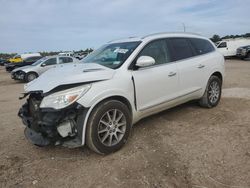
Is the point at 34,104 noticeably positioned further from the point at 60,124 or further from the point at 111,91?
the point at 111,91

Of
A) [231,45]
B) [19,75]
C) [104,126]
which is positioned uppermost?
[231,45]

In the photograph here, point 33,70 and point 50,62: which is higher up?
point 50,62

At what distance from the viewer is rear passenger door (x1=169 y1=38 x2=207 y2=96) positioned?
4770 millimetres

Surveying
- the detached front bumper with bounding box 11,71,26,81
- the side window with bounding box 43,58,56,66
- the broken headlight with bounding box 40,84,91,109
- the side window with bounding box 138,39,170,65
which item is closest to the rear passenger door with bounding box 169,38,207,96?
the side window with bounding box 138,39,170,65

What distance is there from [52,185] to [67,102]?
1045 millimetres

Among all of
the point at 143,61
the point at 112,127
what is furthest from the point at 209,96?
the point at 112,127

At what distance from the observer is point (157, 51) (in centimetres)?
451

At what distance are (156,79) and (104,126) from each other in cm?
128

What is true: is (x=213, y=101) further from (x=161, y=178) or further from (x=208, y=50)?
(x=161, y=178)

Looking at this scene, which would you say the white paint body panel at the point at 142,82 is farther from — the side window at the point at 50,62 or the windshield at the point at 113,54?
the side window at the point at 50,62

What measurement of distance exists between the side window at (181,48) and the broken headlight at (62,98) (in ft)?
7.38

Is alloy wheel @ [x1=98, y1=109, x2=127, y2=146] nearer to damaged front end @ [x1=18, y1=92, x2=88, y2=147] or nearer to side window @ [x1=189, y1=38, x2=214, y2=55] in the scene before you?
damaged front end @ [x1=18, y1=92, x2=88, y2=147]

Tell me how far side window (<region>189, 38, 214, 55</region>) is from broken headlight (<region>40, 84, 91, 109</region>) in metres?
3.06

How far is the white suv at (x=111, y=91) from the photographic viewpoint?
3307 millimetres
